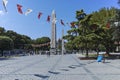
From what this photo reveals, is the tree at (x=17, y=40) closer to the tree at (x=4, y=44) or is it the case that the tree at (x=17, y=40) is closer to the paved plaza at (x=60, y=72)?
the tree at (x=4, y=44)

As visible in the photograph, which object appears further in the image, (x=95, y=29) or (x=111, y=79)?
(x=95, y=29)

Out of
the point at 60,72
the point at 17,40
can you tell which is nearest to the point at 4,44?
the point at 17,40

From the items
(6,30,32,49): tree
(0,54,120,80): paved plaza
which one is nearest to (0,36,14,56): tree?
(6,30,32,49): tree

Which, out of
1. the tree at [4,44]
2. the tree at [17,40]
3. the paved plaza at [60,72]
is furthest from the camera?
the tree at [17,40]

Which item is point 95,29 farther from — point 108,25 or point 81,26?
point 108,25

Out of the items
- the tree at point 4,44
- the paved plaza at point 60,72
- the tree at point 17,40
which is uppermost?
the tree at point 17,40

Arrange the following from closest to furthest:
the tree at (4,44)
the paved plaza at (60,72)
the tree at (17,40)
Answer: the paved plaza at (60,72), the tree at (4,44), the tree at (17,40)

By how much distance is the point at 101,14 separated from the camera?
6012cm

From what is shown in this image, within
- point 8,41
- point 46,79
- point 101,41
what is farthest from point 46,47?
point 46,79

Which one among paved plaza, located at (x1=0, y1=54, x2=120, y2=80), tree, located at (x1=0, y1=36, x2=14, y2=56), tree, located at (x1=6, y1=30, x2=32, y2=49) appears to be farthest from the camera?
tree, located at (x1=6, y1=30, x2=32, y2=49)

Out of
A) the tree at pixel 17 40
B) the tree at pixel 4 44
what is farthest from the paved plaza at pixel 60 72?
the tree at pixel 17 40

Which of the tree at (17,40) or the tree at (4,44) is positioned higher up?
the tree at (17,40)

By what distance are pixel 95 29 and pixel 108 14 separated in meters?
14.5

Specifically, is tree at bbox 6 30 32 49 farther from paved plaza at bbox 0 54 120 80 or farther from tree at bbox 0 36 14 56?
paved plaza at bbox 0 54 120 80
